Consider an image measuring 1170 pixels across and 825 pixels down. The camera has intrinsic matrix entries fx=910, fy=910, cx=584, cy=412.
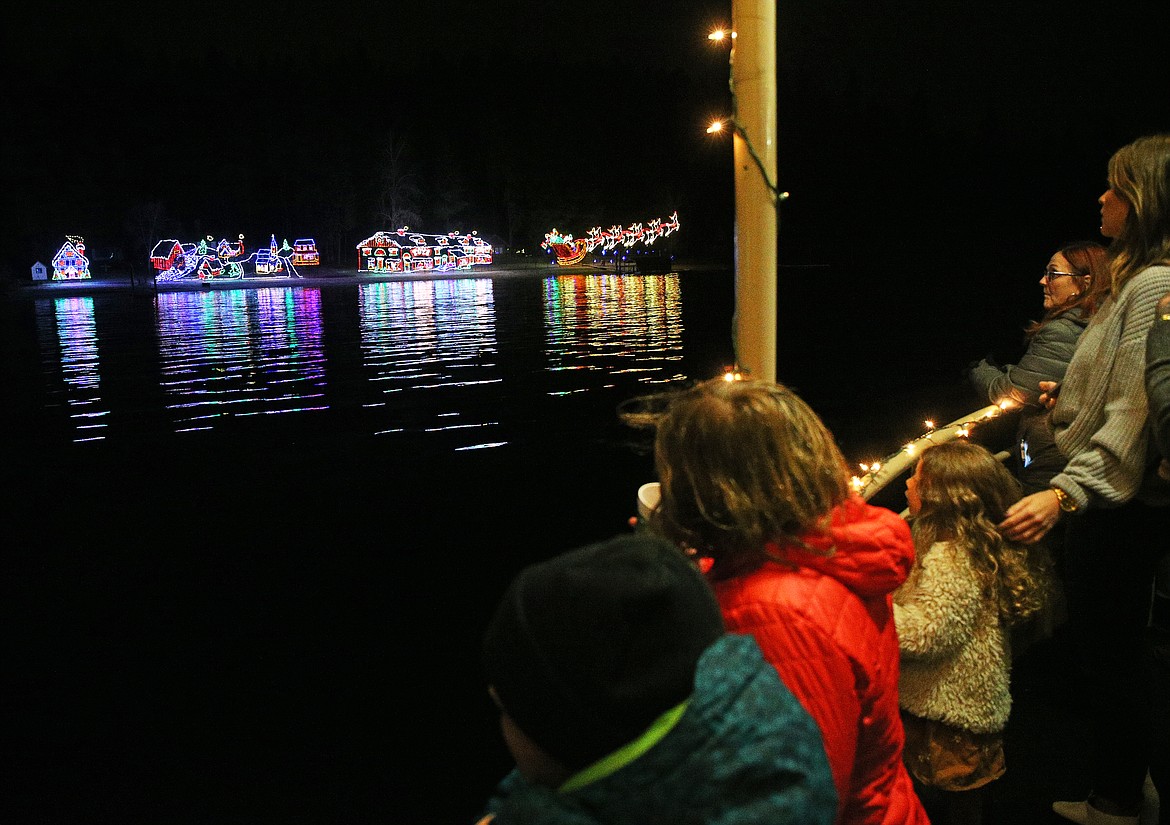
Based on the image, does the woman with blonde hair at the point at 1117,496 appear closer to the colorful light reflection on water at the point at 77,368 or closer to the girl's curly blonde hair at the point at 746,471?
the girl's curly blonde hair at the point at 746,471

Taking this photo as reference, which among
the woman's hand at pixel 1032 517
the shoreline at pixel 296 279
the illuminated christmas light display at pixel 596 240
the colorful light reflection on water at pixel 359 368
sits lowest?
the colorful light reflection on water at pixel 359 368

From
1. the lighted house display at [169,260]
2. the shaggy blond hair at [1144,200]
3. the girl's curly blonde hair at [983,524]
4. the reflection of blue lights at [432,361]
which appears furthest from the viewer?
the lighted house display at [169,260]

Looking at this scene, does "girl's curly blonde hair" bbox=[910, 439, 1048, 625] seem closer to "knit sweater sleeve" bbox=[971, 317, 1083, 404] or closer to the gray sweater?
the gray sweater

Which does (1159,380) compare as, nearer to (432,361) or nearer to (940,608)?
(940,608)

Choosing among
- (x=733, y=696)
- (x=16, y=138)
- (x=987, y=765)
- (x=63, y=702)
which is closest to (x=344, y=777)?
(x=63, y=702)

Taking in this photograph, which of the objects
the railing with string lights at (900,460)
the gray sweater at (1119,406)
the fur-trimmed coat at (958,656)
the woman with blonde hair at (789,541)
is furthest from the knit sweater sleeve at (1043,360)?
the woman with blonde hair at (789,541)

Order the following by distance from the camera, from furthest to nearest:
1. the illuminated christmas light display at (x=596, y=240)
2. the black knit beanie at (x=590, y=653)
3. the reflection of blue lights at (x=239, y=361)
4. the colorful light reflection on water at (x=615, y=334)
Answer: the illuminated christmas light display at (x=596, y=240)
the colorful light reflection on water at (x=615, y=334)
the reflection of blue lights at (x=239, y=361)
the black knit beanie at (x=590, y=653)

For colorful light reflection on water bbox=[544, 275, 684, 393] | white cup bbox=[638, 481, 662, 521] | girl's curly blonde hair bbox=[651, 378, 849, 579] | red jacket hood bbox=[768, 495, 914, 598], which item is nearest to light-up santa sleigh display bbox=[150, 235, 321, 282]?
colorful light reflection on water bbox=[544, 275, 684, 393]

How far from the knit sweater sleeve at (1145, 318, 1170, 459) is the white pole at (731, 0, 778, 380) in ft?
3.11

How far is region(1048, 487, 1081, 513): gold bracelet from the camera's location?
232 centimetres

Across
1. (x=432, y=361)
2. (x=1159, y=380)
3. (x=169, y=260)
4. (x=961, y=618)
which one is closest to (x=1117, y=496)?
(x=1159, y=380)

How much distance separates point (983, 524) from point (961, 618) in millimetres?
261

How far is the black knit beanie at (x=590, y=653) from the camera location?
3.47 feet

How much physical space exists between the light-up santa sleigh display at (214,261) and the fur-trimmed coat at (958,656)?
54.1m
